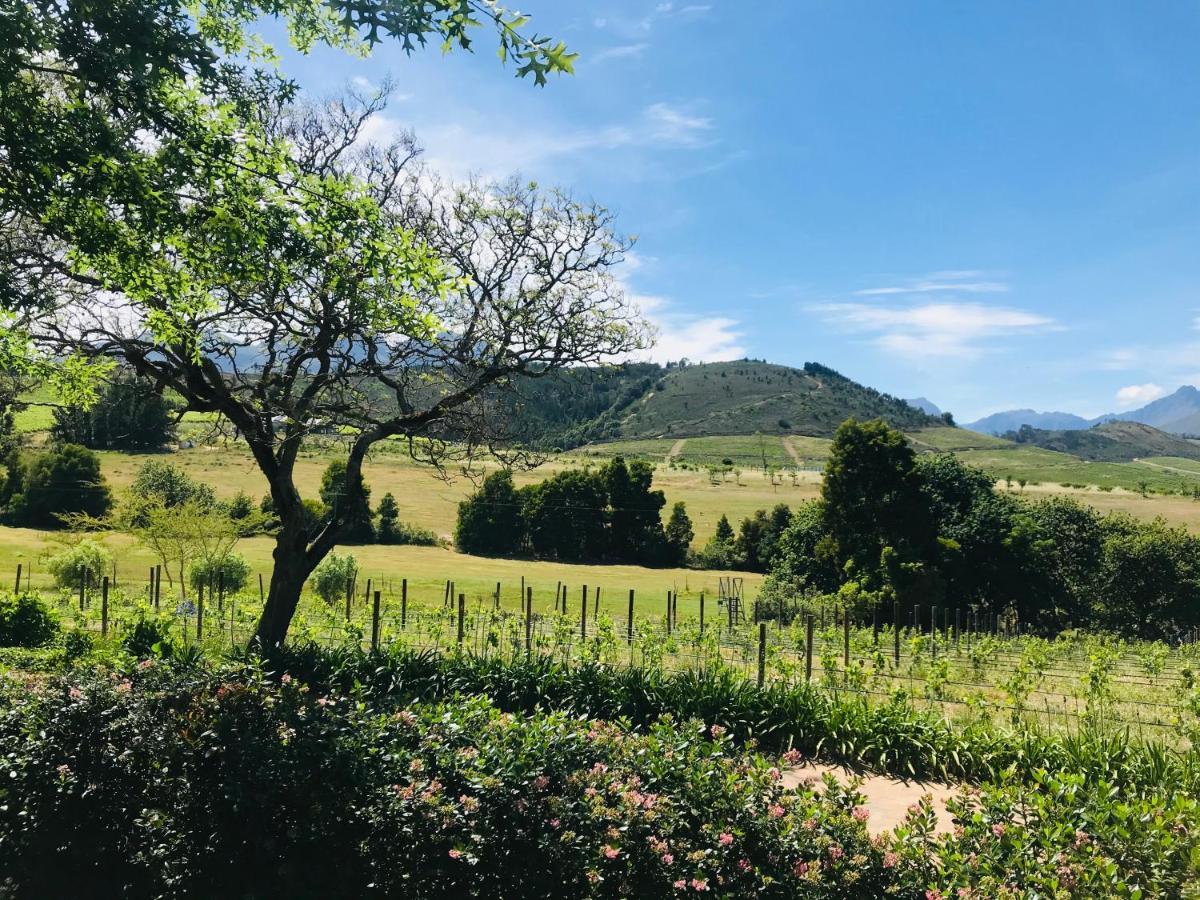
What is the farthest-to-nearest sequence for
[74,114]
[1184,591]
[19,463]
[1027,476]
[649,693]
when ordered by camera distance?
[1027,476] → [19,463] → [1184,591] → [649,693] → [74,114]

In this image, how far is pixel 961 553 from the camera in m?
28.0

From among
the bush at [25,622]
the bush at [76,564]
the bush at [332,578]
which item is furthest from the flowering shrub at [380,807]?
the bush at [76,564]

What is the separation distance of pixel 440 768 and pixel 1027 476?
108529 mm

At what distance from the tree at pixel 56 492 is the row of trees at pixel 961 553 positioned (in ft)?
141

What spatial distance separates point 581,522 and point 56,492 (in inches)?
1336

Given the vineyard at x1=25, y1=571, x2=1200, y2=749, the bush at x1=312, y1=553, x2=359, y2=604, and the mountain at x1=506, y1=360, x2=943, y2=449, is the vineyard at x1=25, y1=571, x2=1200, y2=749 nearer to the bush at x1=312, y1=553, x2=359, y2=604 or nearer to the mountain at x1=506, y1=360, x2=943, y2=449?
the bush at x1=312, y1=553, x2=359, y2=604

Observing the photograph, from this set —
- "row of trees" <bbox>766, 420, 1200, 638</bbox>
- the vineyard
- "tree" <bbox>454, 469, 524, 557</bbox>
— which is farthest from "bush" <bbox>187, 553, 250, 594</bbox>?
"tree" <bbox>454, 469, 524, 557</bbox>

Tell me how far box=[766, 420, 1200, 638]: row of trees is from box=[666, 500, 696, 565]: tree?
23.2 m

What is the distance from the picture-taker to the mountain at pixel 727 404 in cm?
13712

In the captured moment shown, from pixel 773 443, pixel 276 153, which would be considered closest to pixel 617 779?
pixel 276 153

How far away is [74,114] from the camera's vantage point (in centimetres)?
562

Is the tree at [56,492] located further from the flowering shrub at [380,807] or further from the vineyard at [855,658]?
the flowering shrub at [380,807]

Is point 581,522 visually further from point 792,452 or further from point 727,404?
point 727,404

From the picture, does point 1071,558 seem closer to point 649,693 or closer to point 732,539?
point 732,539
